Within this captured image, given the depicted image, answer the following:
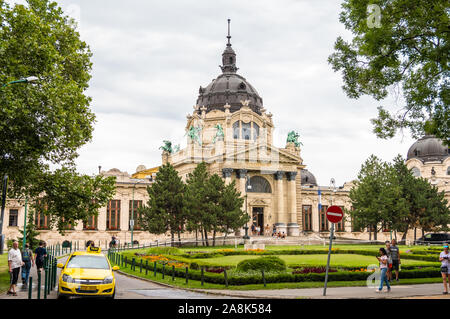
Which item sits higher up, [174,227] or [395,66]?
[395,66]

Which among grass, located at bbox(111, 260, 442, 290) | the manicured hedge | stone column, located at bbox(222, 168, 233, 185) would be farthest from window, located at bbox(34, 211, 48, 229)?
the manicured hedge

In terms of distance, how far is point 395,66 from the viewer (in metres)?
21.5

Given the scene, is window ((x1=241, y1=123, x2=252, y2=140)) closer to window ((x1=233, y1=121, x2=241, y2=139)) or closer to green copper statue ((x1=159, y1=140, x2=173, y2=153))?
window ((x1=233, y1=121, x2=241, y2=139))

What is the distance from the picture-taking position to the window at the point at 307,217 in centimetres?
8538

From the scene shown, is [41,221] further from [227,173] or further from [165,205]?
[227,173]

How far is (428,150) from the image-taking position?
110 metres

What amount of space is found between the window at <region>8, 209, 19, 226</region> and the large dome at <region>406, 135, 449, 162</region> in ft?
275

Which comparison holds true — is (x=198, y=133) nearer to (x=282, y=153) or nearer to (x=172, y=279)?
(x=282, y=153)

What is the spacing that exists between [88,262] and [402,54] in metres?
15.9

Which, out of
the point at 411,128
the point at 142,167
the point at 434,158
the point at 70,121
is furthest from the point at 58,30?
the point at 434,158

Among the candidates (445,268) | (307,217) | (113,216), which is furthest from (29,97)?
(307,217)

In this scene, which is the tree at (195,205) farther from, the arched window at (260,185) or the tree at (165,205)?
the arched window at (260,185)

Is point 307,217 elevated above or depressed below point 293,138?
below
